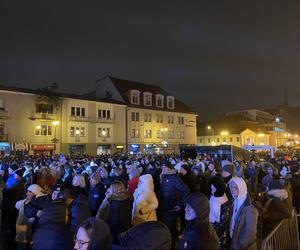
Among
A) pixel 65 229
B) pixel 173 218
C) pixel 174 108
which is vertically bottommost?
pixel 173 218

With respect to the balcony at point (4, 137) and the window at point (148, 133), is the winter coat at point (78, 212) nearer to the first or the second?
the balcony at point (4, 137)

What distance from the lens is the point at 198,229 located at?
3549 millimetres

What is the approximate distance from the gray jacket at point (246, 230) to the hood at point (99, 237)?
207 centimetres

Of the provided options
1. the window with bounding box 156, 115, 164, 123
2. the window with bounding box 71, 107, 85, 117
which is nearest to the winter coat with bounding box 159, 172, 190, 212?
the window with bounding box 71, 107, 85, 117

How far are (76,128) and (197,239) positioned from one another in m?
39.6

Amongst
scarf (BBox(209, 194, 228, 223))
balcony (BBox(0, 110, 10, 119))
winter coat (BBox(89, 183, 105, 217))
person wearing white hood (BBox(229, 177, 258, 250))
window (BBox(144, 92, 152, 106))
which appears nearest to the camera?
person wearing white hood (BBox(229, 177, 258, 250))

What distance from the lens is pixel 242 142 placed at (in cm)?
7550

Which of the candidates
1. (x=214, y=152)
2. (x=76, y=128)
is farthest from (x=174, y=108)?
(x=214, y=152)

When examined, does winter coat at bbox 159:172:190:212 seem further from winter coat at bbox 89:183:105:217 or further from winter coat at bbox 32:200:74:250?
winter coat at bbox 32:200:74:250

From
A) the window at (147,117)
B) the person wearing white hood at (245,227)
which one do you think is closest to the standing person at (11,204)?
the person wearing white hood at (245,227)

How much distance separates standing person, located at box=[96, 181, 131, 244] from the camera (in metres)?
5.76

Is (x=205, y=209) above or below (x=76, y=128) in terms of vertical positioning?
below

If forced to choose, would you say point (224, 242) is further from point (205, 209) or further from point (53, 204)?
point (53, 204)

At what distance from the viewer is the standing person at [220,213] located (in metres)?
5.21
